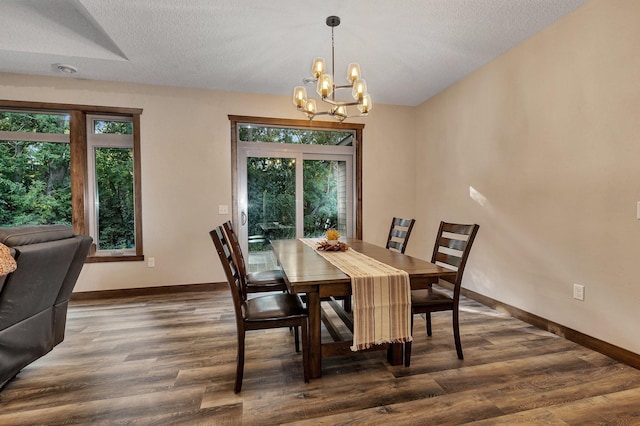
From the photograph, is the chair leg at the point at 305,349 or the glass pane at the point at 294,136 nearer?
the chair leg at the point at 305,349

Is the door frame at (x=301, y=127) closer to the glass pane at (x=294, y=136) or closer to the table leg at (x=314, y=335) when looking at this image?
the glass pane at (x=294, y=136)

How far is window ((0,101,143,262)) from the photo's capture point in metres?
3.37

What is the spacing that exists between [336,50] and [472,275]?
284 cm

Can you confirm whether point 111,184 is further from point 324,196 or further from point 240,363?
point 240,363

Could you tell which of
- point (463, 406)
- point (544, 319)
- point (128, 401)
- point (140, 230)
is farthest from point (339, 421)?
point (140, 230)

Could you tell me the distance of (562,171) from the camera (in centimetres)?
241

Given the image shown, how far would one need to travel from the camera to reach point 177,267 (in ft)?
12.2

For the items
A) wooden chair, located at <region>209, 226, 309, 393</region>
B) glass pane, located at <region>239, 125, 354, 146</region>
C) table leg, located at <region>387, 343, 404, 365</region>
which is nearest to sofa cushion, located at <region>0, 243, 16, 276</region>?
wooden chair, located at <region>209, 226, 309, 393</region>

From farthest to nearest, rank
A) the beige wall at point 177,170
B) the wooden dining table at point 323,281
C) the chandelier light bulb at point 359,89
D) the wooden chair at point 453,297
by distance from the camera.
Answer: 1. the beige wall at point 177,170
2. the chandelier light bulb at point 359,89
3. the wooden chair at point 453,297
4. the wooden dining table at point 323,281

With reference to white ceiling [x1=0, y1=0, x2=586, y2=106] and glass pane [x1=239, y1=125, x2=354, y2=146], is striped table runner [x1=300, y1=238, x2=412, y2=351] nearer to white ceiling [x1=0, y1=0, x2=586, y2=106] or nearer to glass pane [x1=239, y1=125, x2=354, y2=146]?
white ceiling [x1=0, y1=0, x2=586, y2=106]

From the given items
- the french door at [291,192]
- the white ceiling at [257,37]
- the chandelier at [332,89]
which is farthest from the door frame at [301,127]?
the chandelier at [332,89]

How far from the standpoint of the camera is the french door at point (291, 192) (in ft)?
13.2

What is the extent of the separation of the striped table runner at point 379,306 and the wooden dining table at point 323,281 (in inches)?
2.6

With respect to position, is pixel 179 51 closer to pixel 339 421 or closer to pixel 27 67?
pixel 27 67
